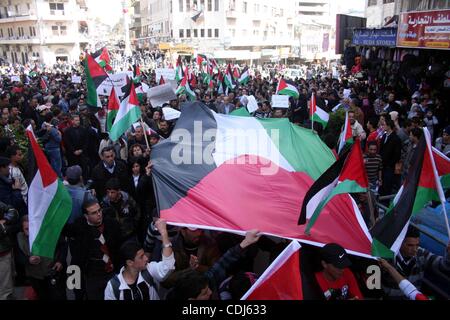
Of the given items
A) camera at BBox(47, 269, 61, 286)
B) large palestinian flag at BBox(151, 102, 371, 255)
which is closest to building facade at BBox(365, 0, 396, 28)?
large palestinian flag at BBox(151, 102, 371, 255)

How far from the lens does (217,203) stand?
158 inches

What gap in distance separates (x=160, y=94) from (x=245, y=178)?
6.74 meters

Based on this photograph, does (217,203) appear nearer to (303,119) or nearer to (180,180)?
(180,180)

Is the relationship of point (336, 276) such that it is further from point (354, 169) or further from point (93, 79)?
point (93, 79)

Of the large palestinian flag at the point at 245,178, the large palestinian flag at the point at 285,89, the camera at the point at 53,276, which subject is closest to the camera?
the large palestinian flag at the point at 245,178

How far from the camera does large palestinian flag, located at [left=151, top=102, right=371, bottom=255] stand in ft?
12.5

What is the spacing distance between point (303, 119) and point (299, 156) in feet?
25.2

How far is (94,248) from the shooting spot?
4.00 metres

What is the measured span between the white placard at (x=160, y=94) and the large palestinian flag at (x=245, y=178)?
5013mm

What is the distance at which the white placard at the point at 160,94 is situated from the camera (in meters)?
10.6

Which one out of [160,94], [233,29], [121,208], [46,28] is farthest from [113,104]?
[46,28]

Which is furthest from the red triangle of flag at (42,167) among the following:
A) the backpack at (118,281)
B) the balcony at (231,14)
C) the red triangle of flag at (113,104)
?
the balcony at (231,14)

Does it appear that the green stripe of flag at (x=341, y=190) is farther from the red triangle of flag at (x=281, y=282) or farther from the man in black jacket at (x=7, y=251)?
the man in black jacket at (x=7, y=251)
